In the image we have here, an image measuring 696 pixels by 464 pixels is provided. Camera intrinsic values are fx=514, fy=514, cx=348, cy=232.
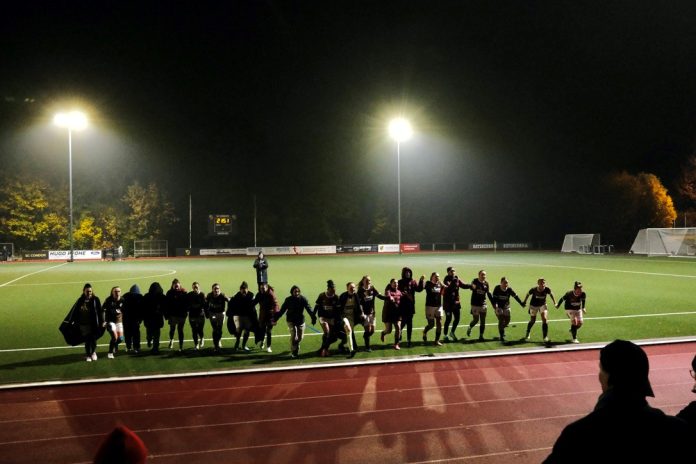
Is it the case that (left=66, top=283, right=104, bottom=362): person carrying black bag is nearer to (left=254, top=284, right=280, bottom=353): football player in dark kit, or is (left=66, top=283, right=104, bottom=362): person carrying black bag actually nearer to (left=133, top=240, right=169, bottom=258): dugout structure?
(left=254, top=284, right=280, bottom=353): football player in dark kit

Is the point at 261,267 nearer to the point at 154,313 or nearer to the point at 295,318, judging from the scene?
the point at 154,313

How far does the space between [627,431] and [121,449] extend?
83.5 inches

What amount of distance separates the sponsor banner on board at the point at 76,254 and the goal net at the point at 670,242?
57407 mm

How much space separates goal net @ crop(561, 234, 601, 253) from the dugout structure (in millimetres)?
48673

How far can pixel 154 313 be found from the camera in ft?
40.6

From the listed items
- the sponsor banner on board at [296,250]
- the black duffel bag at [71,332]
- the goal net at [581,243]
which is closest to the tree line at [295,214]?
the sponsor banner on board at [296,250]

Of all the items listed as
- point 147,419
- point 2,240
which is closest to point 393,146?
point 2,240

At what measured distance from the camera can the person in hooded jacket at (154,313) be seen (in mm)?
12320

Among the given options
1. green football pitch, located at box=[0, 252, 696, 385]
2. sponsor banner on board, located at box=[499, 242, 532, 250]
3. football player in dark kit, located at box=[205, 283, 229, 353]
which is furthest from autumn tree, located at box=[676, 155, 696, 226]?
football player in dark kit, located at box=[205, 283, 229, 353]

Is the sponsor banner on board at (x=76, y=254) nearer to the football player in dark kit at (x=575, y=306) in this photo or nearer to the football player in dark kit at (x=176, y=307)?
the football player in dark kit at (x=176, y=307)

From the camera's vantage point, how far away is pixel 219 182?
69812 mm

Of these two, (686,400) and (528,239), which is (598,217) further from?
(686,400)

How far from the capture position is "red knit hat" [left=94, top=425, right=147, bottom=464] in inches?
76.8

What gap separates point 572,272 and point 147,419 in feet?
99.9
